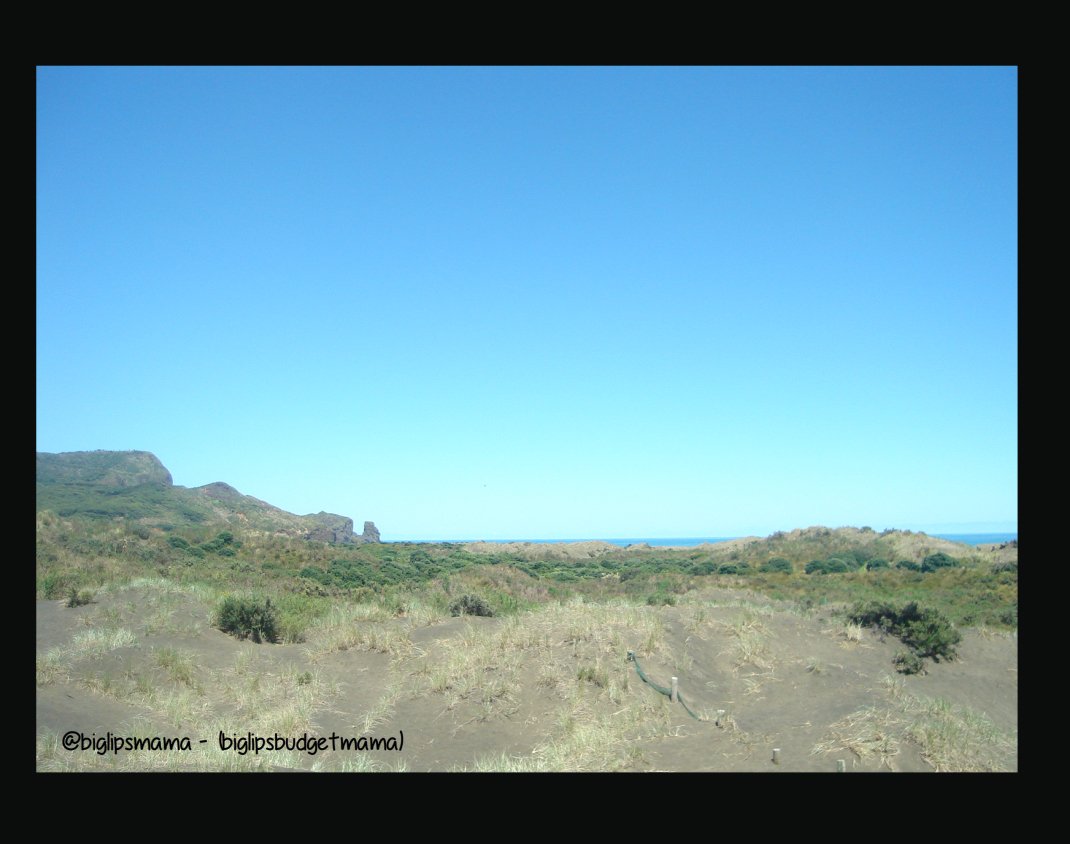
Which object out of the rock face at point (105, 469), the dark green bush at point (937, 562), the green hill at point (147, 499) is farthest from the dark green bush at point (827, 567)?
the rock face at point (105, 469)

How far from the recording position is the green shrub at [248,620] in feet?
52.5

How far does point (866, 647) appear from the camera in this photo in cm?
1686

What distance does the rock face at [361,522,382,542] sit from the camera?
6225cm

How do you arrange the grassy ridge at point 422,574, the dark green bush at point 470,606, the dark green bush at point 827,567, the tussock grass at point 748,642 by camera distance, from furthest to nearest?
the dark green bush at point 827,567
the grassy ridge at point 422,574
the dark green bush at point 470,606
the tussock grass at point 748,642

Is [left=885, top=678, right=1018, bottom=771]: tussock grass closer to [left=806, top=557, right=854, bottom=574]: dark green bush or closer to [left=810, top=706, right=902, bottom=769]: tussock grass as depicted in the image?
[left=810, top=706, right=902, bottom=769]: tussock grass

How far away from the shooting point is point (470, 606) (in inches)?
750

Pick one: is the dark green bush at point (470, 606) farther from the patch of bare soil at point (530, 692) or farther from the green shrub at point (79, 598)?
the green shrub at point (79, 598)

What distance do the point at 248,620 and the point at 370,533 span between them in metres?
49.1

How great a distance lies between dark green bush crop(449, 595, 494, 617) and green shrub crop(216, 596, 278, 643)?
4612mm

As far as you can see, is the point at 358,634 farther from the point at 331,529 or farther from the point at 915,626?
the point at 331,529

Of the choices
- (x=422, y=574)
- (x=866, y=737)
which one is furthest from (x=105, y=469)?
(x=866, y=737)

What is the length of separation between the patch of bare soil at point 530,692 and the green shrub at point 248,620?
1.15ft

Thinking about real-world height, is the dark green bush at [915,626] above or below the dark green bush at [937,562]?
above
